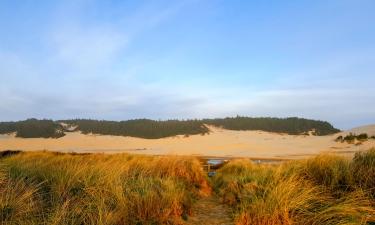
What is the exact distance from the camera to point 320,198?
719cm

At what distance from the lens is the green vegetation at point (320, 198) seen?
6160 millimetres

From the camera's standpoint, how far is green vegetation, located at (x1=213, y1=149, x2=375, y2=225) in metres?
6.16

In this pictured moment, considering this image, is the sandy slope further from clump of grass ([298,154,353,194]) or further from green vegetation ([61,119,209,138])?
clump of grass ([298,154,353,194])

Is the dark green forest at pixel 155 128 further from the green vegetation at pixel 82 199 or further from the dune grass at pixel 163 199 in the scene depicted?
the dune grass at pixel 163 199

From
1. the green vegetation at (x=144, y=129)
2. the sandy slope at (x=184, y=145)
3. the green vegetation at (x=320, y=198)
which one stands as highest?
the green vegetation at (x=144, y=129)

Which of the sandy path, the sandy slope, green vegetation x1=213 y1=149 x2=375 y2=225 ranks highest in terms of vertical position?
the sandy slope

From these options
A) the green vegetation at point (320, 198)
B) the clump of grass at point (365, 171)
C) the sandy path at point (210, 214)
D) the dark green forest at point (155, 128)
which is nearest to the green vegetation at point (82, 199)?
the sandy path at point (210, 214)

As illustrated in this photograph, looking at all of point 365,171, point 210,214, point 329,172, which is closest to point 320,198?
point 365,171

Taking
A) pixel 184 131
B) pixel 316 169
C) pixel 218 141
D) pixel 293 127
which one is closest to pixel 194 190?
Result: pixel 316 169

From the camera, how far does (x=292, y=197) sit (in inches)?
278

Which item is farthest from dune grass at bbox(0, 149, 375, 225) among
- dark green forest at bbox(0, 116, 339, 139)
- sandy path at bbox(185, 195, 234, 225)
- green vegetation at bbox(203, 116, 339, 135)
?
green vegetation at bbox(203, 116, 339, 135)

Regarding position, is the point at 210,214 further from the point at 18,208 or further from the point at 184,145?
the point at 184,145

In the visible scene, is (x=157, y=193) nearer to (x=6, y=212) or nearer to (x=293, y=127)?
(x=6, y=212)

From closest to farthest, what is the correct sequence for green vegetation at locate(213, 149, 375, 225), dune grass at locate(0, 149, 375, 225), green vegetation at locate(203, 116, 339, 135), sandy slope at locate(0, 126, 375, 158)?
dune grass at locate(0, 149, 375, 225) < green vegetation at locate(213, 149, 375, 225) < sandy slope at locate(0, 126, 375, 158) < green vegetation at locate(203, 116, 339, 135)
